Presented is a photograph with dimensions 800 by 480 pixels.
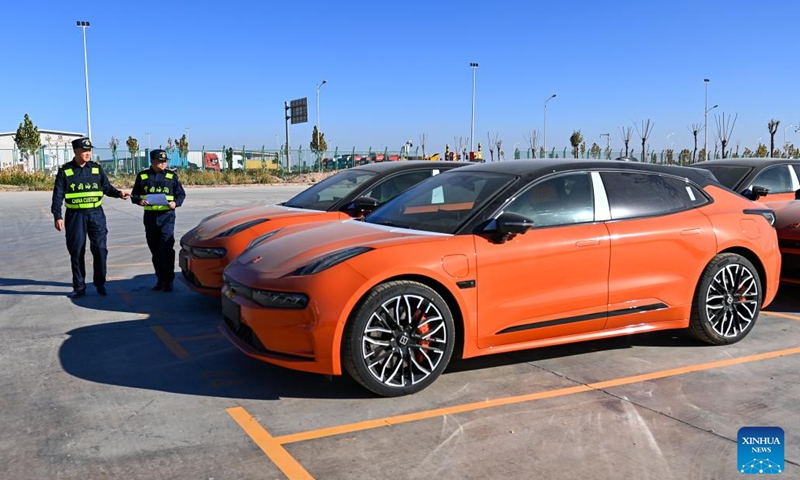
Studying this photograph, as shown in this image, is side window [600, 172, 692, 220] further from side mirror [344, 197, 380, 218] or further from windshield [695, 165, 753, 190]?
windshield [695, 165, 753, 190]

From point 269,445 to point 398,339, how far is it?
1.06 meters

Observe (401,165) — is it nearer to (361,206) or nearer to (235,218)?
(361,206)

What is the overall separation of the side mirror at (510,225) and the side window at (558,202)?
30 cm

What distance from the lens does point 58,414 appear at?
409 centimetres

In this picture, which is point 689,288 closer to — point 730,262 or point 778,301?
point 730,262

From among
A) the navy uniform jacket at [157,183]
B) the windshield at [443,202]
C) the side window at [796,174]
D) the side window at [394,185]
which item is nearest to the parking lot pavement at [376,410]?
the windshield at [443,202]

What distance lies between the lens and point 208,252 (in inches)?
263

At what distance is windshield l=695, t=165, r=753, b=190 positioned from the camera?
368 inches

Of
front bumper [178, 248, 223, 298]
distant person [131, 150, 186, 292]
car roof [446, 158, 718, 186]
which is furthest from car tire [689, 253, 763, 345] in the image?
distant person [131, 150, 186, 292]

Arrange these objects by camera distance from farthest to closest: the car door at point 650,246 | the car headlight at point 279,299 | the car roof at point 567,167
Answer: the car roof at point 567,167
the car door at point 650,246
the car headlight at point 279,299

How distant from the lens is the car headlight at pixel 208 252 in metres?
6.61

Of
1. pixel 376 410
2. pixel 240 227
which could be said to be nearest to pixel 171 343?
pixel 240 227

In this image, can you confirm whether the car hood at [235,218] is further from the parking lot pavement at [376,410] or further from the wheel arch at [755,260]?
the wheel arch at [755,260]

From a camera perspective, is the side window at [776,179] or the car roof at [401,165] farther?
the side window at [776,179]
